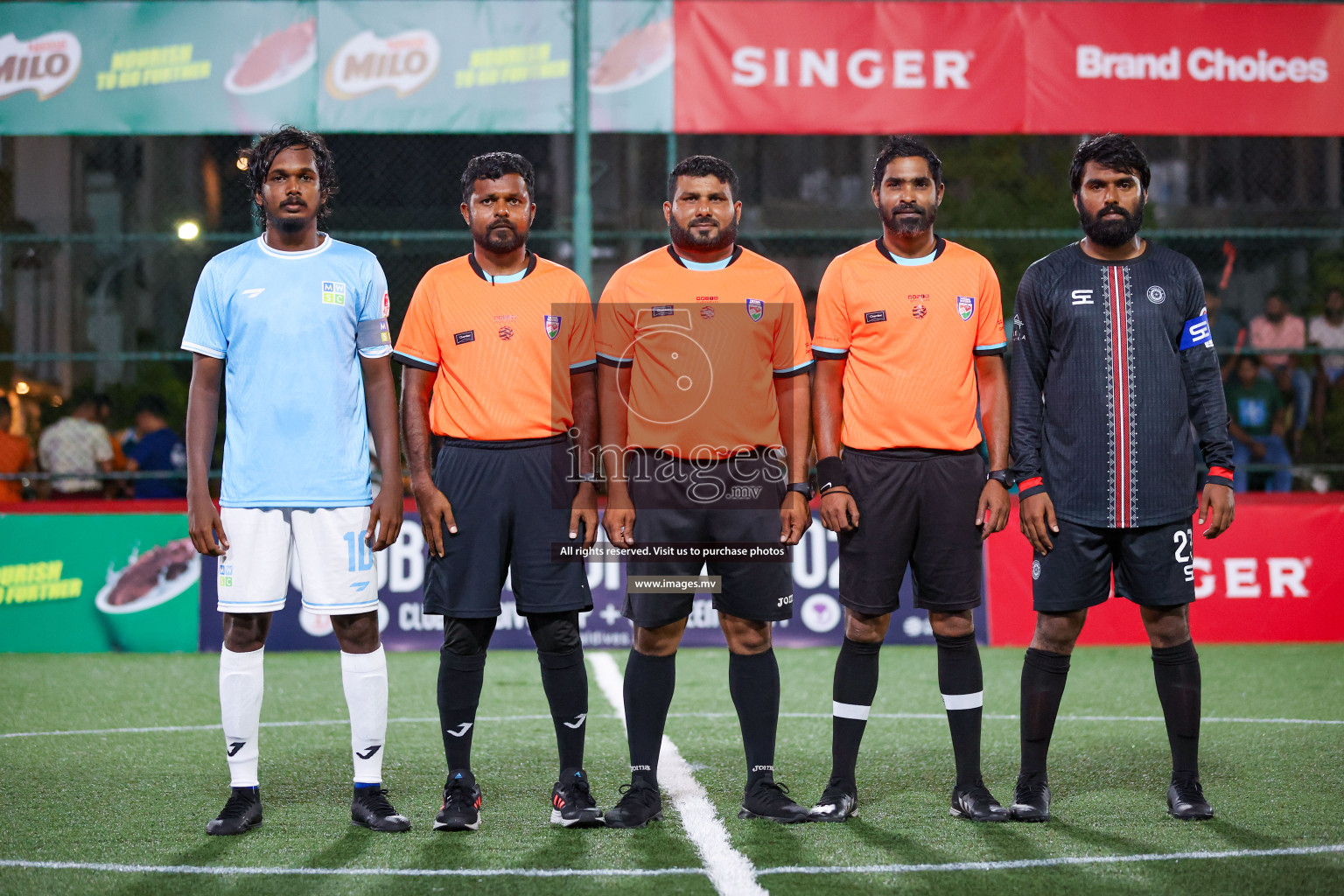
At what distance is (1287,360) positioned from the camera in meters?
11.4

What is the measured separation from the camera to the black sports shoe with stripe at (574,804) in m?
4.29

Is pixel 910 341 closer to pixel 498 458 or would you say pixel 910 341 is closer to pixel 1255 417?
pixel 498 458

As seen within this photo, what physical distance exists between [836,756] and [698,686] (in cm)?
286

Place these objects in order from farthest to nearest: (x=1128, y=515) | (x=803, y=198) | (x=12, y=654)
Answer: (x=803, y=198) < (x=12, y=654) < (x=1128, y=515)

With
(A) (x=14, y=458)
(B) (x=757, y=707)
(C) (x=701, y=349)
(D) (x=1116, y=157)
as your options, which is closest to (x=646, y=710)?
(B) (x=757, y=707)

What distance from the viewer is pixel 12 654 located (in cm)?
862

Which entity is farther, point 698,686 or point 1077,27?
point 1077,27

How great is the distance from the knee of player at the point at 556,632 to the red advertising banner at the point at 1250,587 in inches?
195

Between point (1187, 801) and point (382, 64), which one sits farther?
point (382, 64)

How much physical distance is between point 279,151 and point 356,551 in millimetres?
1373

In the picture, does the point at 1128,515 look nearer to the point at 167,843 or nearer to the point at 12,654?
the point at 167,843

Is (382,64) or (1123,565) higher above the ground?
(382,64)

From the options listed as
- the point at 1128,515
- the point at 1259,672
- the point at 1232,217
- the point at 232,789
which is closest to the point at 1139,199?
the point at 1128,515

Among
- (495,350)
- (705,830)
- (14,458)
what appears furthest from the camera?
(14,458)
